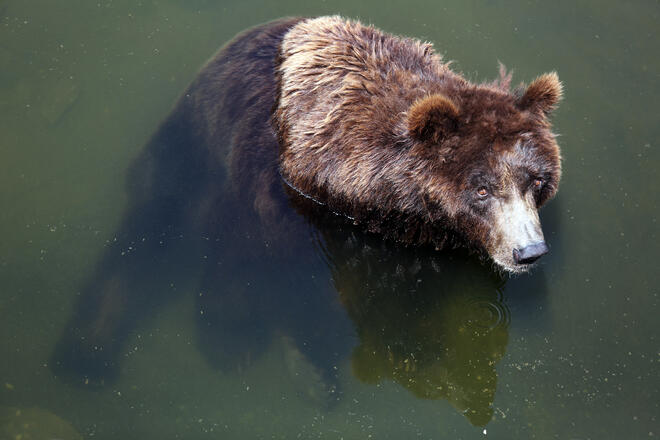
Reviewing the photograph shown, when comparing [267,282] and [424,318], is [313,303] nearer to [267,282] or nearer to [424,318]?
[267,282]

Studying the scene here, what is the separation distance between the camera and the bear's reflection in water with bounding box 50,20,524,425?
451cm

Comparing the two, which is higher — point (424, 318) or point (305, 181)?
point (305, 181)

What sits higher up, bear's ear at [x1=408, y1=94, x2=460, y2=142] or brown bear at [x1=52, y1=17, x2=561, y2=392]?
bear's ear at [x1=408, y1=94, x2=460, y2=142]

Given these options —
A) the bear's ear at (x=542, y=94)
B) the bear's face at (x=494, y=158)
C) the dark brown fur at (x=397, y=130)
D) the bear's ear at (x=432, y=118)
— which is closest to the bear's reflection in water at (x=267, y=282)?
the dark brown fur at (x=397, y=130)

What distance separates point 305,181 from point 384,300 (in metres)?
1.16

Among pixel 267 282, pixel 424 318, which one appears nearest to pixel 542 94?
pixel 424 318

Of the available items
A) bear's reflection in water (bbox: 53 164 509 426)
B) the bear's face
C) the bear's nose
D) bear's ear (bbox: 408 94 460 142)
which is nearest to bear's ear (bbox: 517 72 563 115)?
the bear's face

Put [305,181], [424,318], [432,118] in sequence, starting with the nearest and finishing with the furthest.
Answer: [432,118] < [305,181] < [424,318]

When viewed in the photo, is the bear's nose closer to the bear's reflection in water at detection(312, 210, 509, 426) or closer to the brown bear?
the brown bear

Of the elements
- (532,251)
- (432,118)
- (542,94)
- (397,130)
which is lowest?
(532,251)

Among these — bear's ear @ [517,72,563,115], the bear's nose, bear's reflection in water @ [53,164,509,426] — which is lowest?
bear's reflection in water @ [53,164,509,426]

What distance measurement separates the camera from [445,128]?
3639 mm

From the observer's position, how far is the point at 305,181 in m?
4.34

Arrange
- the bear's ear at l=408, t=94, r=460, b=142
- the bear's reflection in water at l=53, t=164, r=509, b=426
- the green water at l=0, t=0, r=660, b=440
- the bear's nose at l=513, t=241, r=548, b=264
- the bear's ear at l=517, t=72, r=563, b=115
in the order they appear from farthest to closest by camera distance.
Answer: the bear's reflection in water at l=53, t=164, r=509, b=426 < the green water at l=0, t=0, r=660, b=440 < the bear's ear at l=517, t=72, r=563, b=115 < the bear's nose at l=513, t=241, r=548, b=264 < the bear's ear at l=408, t=94, r=460, b=142
